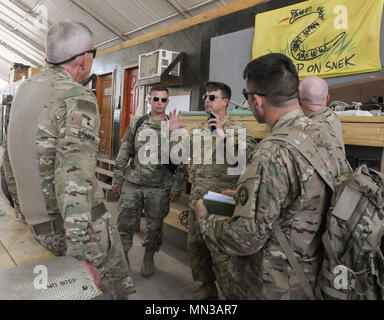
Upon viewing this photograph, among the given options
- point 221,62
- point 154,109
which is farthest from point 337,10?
point 154,109

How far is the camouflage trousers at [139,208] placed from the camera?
2799mm

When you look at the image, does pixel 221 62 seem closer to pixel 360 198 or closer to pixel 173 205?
pixel 173 205

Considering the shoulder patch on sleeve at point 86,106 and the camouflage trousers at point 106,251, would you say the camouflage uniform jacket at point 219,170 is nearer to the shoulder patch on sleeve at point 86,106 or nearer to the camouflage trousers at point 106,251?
the camouflage trousers at point 106,251

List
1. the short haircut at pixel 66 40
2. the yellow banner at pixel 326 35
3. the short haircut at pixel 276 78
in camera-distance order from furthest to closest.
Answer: the yellow banner at pixel 326 35
the short haircut at pixel 66 40
the short haircut at pixel 276 78

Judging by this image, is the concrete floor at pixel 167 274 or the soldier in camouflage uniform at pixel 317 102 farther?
the concrete floor at pixel 167 274

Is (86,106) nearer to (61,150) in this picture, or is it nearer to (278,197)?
(61,150)

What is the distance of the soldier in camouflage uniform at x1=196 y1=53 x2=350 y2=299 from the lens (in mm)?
1106

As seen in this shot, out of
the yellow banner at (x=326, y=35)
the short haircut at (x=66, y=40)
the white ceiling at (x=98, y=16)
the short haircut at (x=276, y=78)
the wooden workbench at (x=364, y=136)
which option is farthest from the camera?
the white ceiling at (x=98, y=16)

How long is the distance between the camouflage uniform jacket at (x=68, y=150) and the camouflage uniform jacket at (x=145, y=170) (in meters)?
1.44

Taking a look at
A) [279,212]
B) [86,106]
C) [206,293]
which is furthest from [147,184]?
[279,212]

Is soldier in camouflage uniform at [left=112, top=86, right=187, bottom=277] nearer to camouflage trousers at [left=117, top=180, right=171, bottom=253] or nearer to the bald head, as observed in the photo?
camouflage trousers at [left=117, top=180, right=171, bottom=253]

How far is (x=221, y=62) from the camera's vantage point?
4.37 meters

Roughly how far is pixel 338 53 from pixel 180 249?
2905mm

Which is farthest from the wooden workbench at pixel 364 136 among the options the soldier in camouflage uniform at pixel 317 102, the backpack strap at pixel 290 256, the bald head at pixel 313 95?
the backpack strap at pixel 290 256
